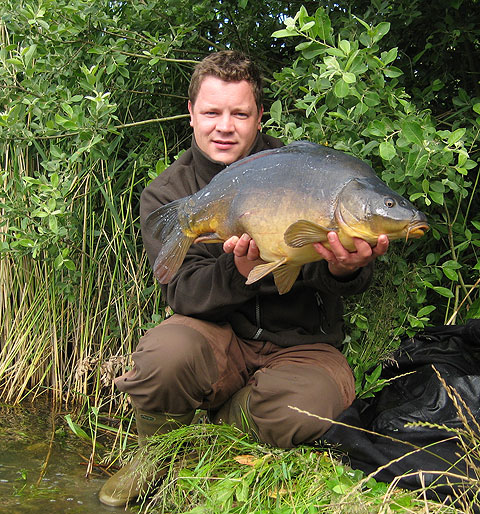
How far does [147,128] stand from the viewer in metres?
3.44

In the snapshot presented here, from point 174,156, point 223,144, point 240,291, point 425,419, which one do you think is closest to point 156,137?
point 174,156

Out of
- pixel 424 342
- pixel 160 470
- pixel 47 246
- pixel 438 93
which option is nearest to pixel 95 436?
pixel 160 470

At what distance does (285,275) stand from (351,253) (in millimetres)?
219

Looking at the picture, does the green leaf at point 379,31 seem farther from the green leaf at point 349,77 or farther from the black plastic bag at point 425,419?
the black plastic bag at point 425,419

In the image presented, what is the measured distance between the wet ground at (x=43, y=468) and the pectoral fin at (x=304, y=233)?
1081mm

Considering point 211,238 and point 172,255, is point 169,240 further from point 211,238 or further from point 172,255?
point 211,238

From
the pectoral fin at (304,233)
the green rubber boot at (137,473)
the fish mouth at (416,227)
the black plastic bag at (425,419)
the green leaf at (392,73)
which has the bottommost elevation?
the green rubber boot at (137,473)

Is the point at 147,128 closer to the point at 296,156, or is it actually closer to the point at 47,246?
the point at 47,246

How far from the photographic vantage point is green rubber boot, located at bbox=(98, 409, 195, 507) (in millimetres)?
2287

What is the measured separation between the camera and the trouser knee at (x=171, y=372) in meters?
2.29

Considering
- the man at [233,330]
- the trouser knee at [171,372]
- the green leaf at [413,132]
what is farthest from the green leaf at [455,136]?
the trouser knee at [171,372]

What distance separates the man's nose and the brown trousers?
2.30 feet

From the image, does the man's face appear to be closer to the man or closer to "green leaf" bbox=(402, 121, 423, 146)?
the man

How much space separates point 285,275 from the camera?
2.11m
